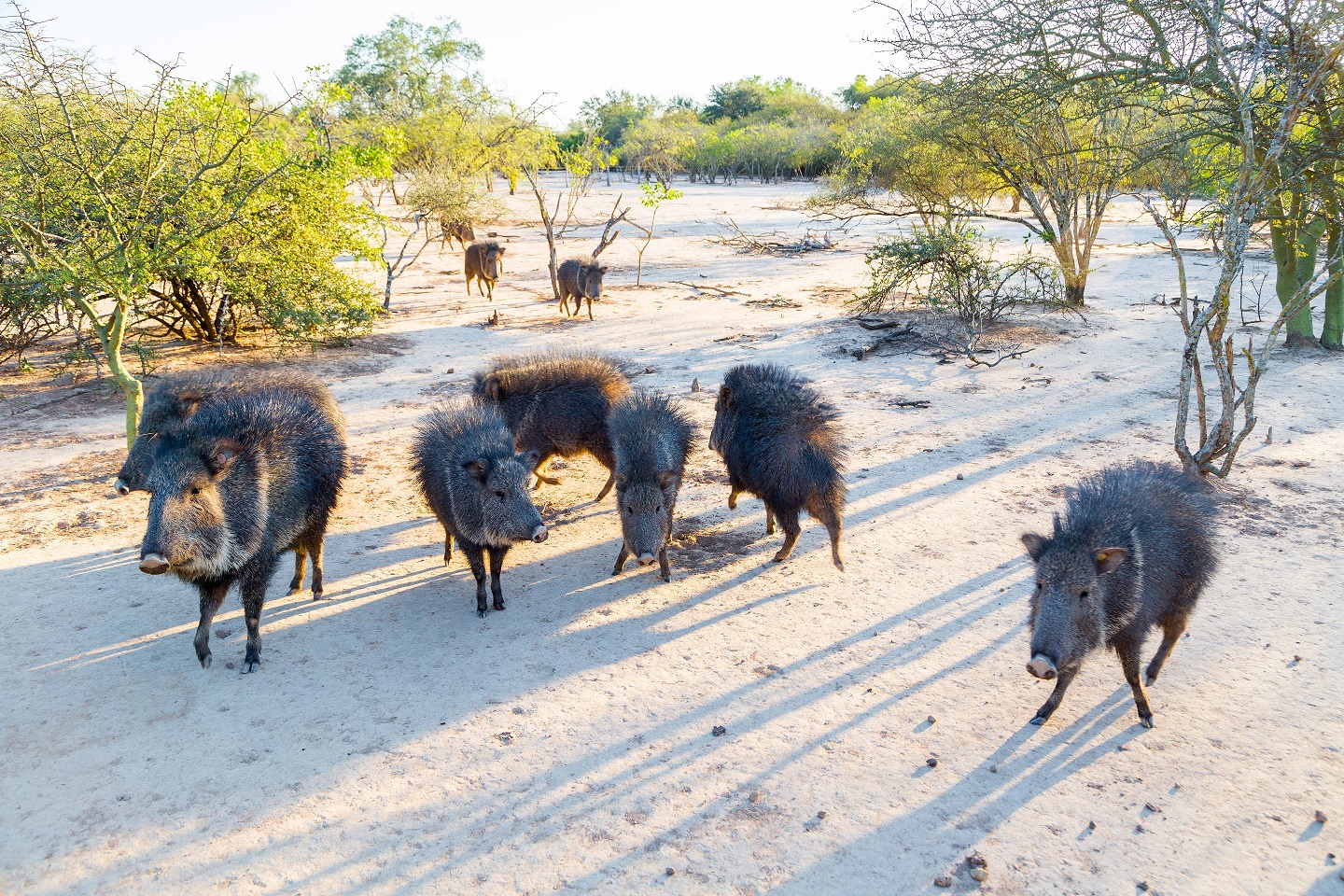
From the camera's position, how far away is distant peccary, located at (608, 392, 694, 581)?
495 cm

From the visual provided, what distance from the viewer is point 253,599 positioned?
421 centimetres

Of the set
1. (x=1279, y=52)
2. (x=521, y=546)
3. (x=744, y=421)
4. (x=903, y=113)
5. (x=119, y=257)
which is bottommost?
(x=521, y=546)

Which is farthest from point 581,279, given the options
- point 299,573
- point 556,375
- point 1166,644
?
point 1166,644

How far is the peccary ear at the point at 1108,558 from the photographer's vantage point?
10.8ft

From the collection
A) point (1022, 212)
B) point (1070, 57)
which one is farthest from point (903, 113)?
point (1022, 212)

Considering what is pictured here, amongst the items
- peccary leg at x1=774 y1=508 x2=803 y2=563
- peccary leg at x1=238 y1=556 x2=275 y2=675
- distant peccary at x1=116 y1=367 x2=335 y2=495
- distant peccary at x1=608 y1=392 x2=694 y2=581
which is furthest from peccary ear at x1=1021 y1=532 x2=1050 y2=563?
distant peccary at x1=116 y1=367 x2=335 y2=495

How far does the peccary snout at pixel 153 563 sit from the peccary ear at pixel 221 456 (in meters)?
0.53

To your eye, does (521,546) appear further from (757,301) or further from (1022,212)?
(1022,212)

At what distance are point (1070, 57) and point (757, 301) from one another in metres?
6.69

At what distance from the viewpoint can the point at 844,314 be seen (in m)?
13.1

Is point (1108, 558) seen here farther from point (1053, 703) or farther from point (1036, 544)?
point (1053, 703)

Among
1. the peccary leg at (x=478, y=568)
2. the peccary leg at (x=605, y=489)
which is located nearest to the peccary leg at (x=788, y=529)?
the peccary leg at (x=605, y=489)

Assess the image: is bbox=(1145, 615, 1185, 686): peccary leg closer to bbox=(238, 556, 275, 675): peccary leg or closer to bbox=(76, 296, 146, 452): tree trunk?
bbox=(238, 556, 275, 675): peccary leg

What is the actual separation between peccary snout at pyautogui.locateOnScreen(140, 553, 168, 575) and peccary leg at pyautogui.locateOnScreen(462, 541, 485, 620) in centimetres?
155
